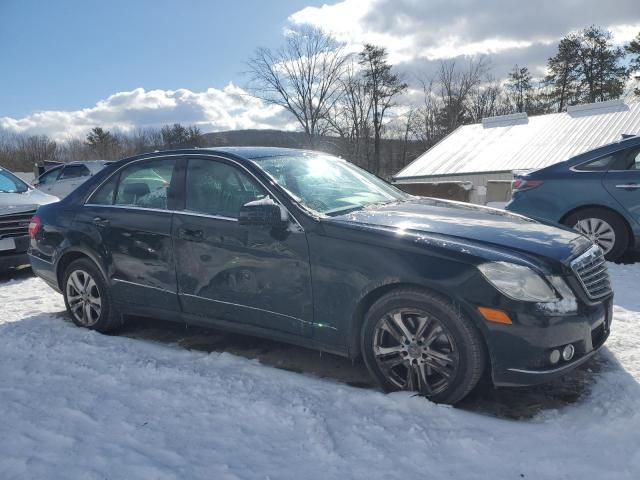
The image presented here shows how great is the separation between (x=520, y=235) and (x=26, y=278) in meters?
6.34

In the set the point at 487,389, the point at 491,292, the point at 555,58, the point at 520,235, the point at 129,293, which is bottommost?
the point at 487,389

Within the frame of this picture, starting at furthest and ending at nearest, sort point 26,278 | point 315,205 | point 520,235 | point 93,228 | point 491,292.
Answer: point 26,278 < point 93,228 < point 315,205 < point 520,235 < point 491,292

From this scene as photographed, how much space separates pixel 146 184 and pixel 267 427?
2377 mm

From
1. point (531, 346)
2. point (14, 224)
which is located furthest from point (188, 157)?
point (14, 224)

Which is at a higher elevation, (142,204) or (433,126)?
(433,126)

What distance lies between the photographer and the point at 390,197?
159 inches

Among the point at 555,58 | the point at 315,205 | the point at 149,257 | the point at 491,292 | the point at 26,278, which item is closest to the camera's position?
the point at 491,292

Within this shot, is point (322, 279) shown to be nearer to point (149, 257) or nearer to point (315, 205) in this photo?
point (315, 205)

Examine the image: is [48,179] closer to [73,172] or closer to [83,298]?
[73,172]

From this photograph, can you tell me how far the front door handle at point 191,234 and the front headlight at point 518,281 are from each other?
1.97m

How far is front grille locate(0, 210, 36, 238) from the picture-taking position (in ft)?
21.0

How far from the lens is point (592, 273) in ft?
9.96

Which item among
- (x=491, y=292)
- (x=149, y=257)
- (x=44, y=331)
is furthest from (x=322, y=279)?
(x=44, y=331)

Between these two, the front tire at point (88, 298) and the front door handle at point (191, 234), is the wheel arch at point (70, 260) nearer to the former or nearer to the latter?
the front tire at point (88, 298)
